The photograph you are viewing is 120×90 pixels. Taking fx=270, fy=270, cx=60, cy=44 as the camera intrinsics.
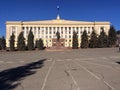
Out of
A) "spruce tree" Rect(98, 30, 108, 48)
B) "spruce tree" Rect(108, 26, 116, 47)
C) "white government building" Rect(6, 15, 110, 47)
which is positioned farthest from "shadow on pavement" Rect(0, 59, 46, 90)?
"white government building" Rect(6, 15, 110, 47)

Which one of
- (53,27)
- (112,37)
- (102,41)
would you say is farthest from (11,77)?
(53,27)

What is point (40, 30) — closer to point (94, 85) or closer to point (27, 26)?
point (27, 26)

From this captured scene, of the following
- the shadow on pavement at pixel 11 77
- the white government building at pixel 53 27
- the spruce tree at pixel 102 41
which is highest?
the white government building at pixel 53 27

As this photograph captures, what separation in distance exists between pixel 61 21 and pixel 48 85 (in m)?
137

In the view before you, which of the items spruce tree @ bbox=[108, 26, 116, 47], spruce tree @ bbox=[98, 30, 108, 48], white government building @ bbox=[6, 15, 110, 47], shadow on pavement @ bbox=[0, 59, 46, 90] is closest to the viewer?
shadow on pavement @ bbox=[0, 59, 46, 90]

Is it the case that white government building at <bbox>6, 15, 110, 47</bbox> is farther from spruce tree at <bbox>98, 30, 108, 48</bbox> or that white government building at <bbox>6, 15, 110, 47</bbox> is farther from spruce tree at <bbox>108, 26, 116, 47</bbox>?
spruce tree at <bbox>98, 30, 108, 48</bbox>

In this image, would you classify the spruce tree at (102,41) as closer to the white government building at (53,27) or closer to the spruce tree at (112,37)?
the spruce tree at (112,37)

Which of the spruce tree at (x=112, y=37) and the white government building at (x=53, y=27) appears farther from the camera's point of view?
the white government building at (x=53, y=27)

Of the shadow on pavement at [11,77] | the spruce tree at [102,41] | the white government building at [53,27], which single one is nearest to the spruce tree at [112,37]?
the spruce tree at [102,41]

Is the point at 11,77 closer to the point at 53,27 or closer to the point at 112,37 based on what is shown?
the point at 112,37

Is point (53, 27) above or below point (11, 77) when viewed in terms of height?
above

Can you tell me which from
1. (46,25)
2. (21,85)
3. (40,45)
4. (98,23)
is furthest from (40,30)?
(21,85)

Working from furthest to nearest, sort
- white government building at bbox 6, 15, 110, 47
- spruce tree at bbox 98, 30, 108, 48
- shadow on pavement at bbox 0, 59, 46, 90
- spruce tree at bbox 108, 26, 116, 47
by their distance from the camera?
white government building at bbox 6, 15, 110, 47 → spruce tree at bbox 108, 26, 116, 47 → spruce tree at bbox 98, 30, 108, 48 → shadow on pavement at bbox 0, 59, 46, 90

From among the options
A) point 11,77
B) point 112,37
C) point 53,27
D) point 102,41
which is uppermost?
point 53,27
